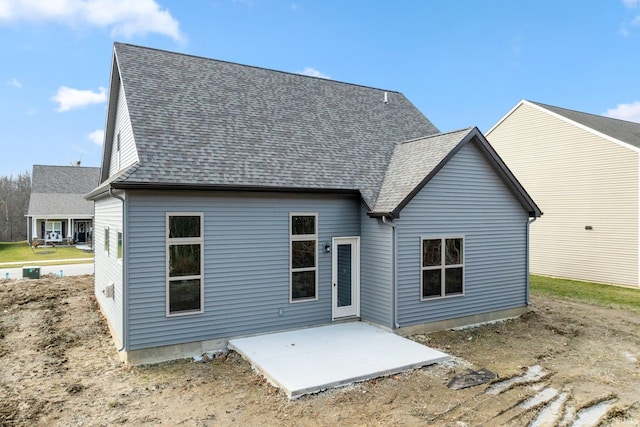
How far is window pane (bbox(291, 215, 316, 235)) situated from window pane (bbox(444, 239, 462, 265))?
3.31m

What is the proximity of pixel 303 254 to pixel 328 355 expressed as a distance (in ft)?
8.03

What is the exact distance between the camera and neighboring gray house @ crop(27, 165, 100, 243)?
33.5 metres

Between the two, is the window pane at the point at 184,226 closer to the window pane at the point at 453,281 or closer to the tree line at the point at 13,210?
the window pane at the point at 453,281

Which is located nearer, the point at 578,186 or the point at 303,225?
the point at 303,225

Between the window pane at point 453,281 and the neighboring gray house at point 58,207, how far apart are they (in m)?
32.4

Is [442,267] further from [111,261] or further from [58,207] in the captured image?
[58,207]

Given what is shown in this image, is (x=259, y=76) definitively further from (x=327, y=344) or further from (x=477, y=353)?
(x=477, y=353)

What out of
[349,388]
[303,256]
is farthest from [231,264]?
[349,388]

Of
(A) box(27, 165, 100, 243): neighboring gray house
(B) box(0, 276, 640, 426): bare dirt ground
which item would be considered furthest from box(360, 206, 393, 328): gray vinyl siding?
(A) box(27, 165, 100, 243): neighboring gray house

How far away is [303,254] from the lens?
9.17 meters

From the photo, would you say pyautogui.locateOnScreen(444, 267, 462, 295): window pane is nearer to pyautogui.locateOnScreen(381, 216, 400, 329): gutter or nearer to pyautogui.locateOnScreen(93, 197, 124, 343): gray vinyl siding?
pyautogui.locateOnScreen(381, 216, 400, 329): gutter

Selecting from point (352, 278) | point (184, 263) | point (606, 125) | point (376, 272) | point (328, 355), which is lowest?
point (328, 355)

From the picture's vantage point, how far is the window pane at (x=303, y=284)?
29.7ft

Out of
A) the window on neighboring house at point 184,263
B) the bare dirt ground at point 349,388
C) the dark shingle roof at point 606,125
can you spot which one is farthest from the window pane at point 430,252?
the dark shingle roof at point 606,125
